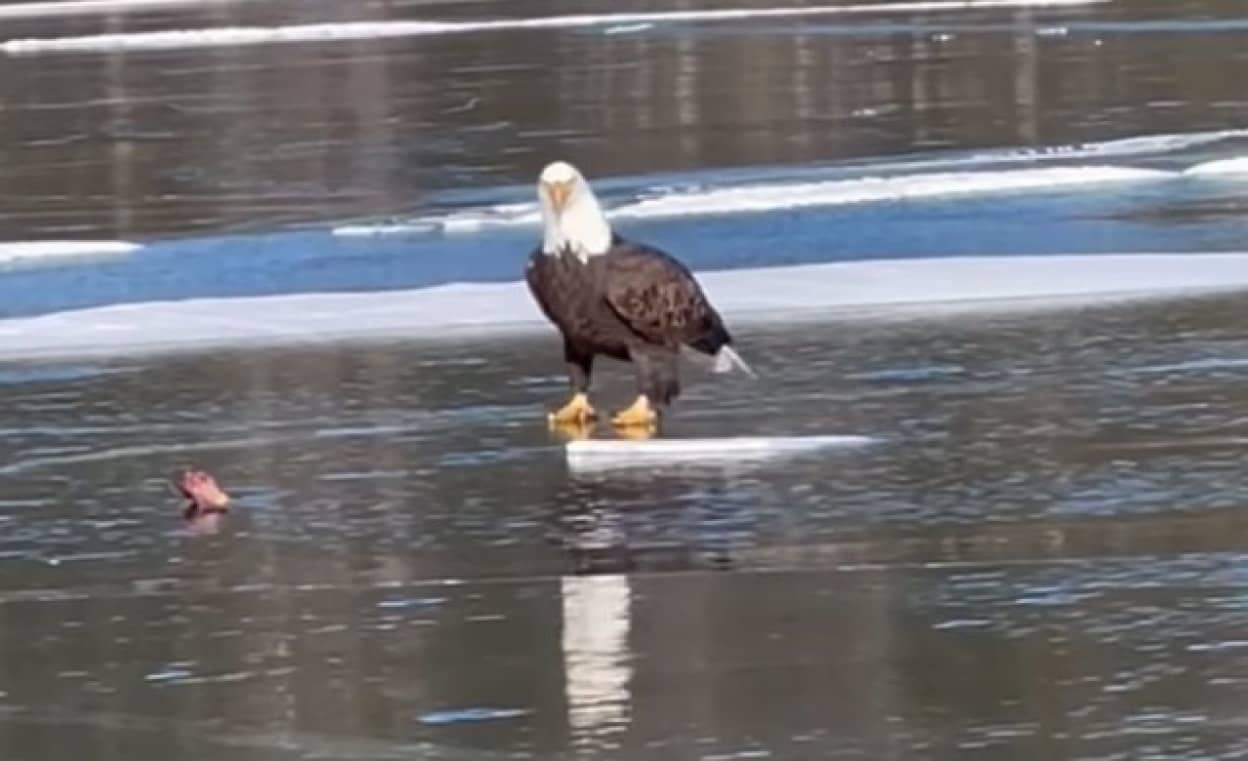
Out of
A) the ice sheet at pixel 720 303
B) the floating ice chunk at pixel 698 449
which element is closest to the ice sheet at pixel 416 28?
the ice sheet at pixel 720 303

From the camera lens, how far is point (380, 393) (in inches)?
424

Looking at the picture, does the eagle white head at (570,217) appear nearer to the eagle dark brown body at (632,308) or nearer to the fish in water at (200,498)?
the eagle dark brown body at (632,308)

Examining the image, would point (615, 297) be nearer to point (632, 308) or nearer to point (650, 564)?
point (632, 308)

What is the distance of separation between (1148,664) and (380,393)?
183 inches

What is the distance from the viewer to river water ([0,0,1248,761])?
645cm

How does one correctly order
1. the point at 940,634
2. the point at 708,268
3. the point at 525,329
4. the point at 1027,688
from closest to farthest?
the point at 1027,688, the point at 940,634, the point at 525,329, the point at 708,268

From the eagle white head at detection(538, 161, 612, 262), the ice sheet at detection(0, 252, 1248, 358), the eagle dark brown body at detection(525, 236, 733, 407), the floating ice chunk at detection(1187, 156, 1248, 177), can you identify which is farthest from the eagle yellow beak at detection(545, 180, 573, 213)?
the floating ice chunk at detection(1187, 156, 1248, 177)

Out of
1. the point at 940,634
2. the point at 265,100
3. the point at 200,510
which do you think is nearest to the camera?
the point at 940,634

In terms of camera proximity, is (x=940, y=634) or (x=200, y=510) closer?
(x=940, y=634)

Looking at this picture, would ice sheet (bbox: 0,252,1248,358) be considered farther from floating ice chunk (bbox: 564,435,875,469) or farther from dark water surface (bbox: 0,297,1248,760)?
floating ice chunk (bbox: 564,435,875,469)

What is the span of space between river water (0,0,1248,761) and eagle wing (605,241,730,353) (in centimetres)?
31

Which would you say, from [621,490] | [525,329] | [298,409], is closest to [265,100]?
[525,329]

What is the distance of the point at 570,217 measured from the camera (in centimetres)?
984

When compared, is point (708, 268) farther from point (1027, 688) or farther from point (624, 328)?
point (1027, 688)
